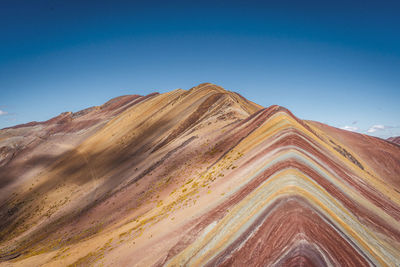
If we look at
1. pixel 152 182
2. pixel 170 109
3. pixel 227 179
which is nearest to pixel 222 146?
pixel 227 179

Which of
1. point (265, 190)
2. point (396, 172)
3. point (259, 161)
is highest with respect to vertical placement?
point (259, 161)

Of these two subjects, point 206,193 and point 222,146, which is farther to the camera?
point 222,146

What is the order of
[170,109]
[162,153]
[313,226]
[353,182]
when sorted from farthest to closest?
[170,109] < [162,153] < [353,182] < [313,226]

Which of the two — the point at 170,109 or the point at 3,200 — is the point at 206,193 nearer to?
the point at 170,109

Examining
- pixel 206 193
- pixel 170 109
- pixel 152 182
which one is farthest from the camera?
pixel 170 109

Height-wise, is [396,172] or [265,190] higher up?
[265,190]

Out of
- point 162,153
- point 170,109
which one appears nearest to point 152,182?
point 162,153
